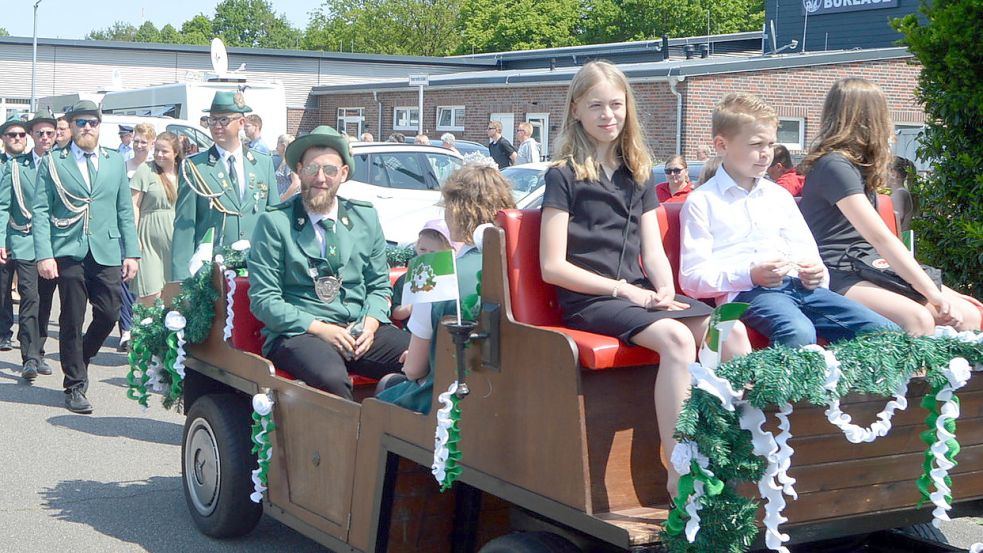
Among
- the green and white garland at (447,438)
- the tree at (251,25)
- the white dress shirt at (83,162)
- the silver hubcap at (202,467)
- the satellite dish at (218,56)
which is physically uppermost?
the tree at (251,25)

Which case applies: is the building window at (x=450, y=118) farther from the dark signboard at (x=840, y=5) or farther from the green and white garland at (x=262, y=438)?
the green and white garland at (x=262, y=438)

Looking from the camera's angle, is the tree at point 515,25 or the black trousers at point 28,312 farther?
the tree at point 515,25

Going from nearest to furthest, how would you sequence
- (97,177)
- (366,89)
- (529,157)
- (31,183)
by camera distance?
(97,177) → (31,183) → (529,157) → (366,89)

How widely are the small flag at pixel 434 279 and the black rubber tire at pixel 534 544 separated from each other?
78 cm

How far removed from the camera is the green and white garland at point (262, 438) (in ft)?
15.8

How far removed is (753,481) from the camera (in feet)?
9.93

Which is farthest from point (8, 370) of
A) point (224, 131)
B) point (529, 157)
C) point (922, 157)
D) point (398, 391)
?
point (529, 157)

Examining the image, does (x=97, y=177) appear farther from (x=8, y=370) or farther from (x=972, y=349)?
(x=972, y=349)

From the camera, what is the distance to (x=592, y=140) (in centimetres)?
395

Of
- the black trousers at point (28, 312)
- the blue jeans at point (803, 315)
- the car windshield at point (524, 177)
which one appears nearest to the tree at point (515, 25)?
the car windshield at point (524, 177)

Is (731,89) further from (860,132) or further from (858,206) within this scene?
(858,206)

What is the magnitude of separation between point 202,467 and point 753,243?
2892 mm

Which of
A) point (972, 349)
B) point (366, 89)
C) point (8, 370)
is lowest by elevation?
point (8, 370)

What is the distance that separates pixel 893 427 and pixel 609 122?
1341 millimetres
